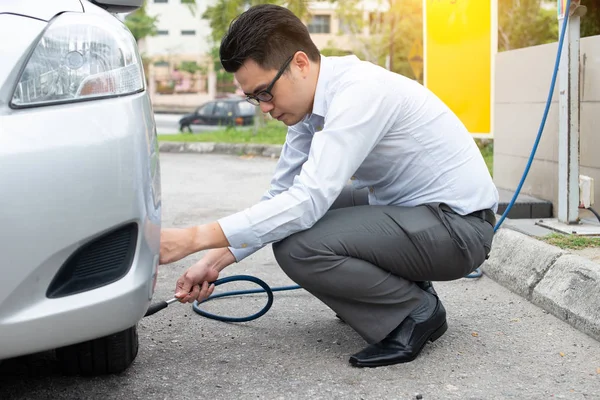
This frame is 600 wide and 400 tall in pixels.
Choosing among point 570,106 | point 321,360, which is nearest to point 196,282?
point 321,360

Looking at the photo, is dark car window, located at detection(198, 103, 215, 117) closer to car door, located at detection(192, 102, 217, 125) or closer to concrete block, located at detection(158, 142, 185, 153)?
car door, located at detection(192, 102, 217, 125)

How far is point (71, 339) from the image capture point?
1.78 meters

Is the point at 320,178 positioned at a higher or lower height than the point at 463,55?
lower

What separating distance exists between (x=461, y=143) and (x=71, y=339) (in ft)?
4.64

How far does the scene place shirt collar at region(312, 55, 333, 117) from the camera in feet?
8.11

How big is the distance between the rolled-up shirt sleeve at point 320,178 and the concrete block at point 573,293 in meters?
1.06

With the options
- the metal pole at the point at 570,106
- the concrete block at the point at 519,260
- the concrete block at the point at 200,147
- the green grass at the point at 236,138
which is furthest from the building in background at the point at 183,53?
the concrete block at the point at 519,260

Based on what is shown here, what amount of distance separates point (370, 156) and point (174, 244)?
734 millimetres

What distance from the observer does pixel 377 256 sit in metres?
2.44

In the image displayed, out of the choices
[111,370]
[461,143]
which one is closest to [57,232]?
[111,370]

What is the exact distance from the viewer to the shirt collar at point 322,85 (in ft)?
8.11

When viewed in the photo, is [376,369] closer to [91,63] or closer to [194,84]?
[91,63]

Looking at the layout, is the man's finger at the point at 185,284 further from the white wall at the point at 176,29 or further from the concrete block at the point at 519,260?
the white wall at the point at 176,29

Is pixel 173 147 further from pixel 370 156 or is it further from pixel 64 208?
pixel 64 208
